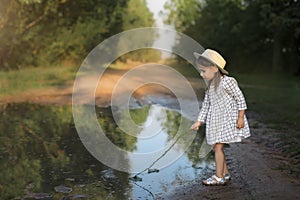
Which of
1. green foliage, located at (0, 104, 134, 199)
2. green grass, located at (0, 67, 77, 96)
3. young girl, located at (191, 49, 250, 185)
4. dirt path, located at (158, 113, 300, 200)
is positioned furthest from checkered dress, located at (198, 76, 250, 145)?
green grass, located at (0, 67, 77, 96)

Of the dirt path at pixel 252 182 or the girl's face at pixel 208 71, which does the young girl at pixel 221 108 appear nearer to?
the girl's face at pixel 208 71

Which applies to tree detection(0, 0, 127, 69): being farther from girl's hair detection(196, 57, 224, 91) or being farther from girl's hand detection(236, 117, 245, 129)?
girl's hand detection(236, 117, 245, 129)

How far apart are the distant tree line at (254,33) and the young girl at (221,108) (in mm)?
20003

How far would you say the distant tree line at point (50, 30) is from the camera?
80.1ft

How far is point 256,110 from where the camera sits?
1139 centimetres

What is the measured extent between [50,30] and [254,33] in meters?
14.2

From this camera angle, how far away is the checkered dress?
4.70 metres

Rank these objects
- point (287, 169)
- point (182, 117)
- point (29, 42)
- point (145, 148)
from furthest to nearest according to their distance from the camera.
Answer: point (29, 42) → point (182, 117) → point (145, 148) → point (287, 169)

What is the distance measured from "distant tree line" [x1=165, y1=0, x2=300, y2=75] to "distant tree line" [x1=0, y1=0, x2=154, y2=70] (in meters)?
9.18

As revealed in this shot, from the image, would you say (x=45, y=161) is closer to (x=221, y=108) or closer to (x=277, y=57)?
(x=221, y=108)

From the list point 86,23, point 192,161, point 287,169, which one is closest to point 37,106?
point 192,161

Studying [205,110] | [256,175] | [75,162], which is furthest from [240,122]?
[75,162]

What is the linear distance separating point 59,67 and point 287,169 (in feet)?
77.3

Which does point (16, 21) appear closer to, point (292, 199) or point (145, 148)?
point (145, 148)
